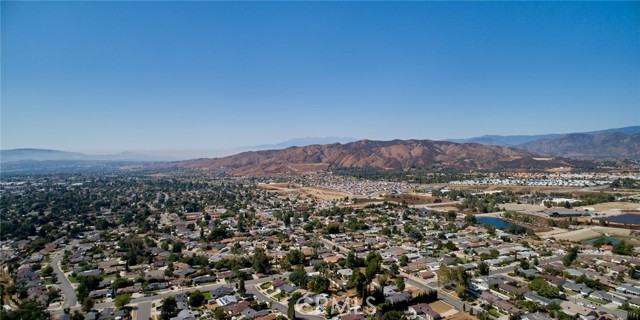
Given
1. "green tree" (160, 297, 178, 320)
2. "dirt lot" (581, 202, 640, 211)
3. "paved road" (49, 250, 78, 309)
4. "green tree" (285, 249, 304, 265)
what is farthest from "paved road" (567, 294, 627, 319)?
"dirt lot" (581, 202, 640, 211)

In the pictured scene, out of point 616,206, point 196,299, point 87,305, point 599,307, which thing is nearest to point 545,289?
point 599,307

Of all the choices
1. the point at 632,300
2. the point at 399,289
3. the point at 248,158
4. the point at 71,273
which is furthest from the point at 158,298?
the point at 248,158

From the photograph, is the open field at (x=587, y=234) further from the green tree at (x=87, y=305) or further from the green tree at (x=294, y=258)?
the green tree at (x=87, y=305)

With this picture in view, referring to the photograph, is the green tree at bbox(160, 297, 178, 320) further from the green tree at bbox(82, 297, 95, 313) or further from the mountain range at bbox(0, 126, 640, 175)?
the mountain range at bbox(0, 126, 640, 175)

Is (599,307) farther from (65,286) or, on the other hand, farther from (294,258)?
(65,286)

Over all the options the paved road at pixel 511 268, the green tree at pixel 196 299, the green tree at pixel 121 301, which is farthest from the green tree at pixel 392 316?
the green tree at pixel 121 301

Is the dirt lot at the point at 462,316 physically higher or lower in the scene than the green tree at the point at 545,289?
lower

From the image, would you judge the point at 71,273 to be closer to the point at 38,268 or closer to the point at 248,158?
the point at 38,268
